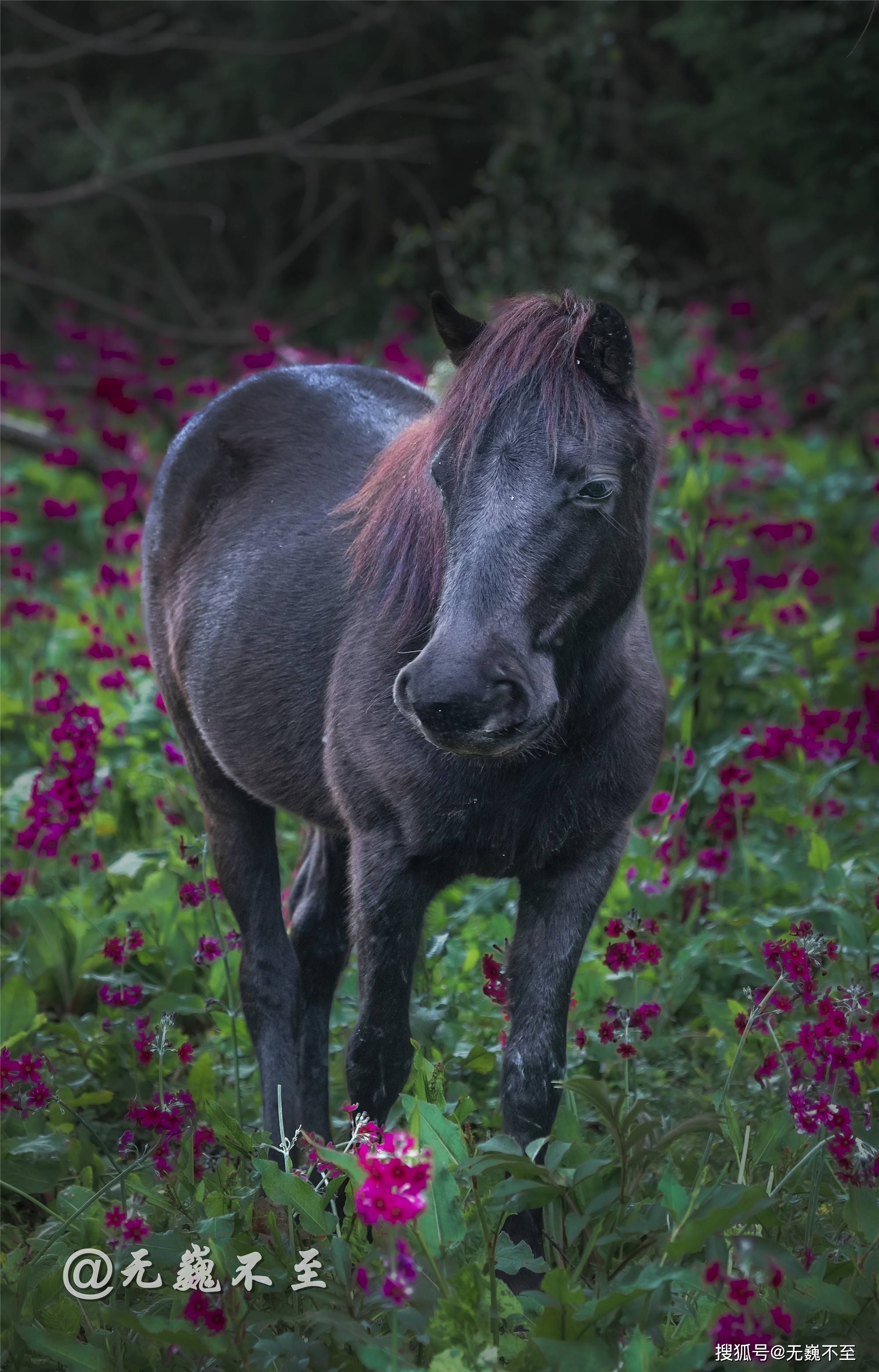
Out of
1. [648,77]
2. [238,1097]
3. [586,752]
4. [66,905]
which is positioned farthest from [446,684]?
[648,77]

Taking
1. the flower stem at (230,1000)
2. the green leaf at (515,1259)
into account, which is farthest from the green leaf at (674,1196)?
the flower stem at (230,1000)

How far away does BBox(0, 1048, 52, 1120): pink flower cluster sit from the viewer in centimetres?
250

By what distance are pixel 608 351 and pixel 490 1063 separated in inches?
67.4

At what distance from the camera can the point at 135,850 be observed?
4.34 metres

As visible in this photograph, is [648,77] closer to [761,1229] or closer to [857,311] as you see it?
[857,311]

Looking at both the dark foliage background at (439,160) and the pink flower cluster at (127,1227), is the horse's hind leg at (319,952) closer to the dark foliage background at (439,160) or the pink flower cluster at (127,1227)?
the pink flower cluster at (127,1227)

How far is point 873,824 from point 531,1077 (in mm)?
2377

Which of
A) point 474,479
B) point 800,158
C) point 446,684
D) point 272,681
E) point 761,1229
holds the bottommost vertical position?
point 761,1229

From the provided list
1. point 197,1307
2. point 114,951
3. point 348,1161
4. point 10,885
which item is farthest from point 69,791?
point 348,1161

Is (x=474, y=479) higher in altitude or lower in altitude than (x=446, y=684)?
higher

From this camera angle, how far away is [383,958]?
2.54 m

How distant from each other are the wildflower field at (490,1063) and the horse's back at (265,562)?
0.99 ft

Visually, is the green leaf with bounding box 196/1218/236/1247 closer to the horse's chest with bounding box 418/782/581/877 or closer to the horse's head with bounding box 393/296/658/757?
the horse's chest with bounding box 418/782/581/877

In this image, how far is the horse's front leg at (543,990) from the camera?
8.18 ft
